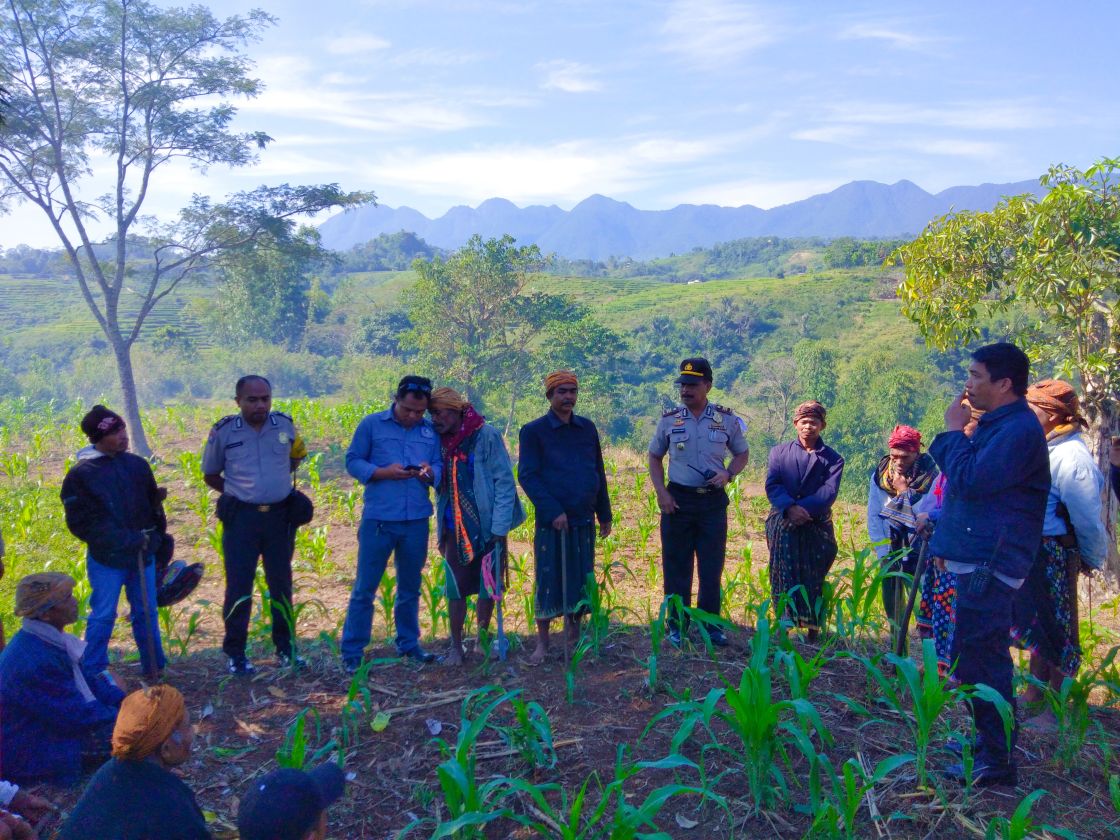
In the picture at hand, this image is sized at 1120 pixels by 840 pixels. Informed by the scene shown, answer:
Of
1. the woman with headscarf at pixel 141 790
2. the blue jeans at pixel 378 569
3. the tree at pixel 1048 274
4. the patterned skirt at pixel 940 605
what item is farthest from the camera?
the tree at pixel 1048 274

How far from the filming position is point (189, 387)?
34.2 meters

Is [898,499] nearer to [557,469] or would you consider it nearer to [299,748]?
[557,469]

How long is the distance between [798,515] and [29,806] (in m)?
3.78

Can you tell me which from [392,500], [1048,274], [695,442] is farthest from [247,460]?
[1048,274]

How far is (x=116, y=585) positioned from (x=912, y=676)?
3692 mm

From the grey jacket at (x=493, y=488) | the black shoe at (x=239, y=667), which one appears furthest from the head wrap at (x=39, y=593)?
the grey jacket at (x=493, y=488)

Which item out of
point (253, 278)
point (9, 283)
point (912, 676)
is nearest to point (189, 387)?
point (253, 278)

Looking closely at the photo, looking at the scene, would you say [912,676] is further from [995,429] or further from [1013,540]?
[995,429]

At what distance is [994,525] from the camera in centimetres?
293

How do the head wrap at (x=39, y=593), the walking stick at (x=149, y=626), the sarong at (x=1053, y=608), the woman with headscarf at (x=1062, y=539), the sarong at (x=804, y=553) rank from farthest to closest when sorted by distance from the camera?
the sarong at (x=804, y=553), the walking stick at (x=149, y=626), the sarong at (x=1053, y=608), the woman with headscarf at (x=1062, y=539), the head wrap at (x=39, y=593)

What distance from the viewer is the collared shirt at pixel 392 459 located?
14.1 feet

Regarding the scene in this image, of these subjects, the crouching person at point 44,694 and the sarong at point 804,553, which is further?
the sarong at point 804,553

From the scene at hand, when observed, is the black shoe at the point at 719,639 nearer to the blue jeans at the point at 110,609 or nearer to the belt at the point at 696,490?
the belt at the point at 696,490

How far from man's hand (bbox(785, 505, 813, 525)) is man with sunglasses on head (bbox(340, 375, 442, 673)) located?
202 centimetres
